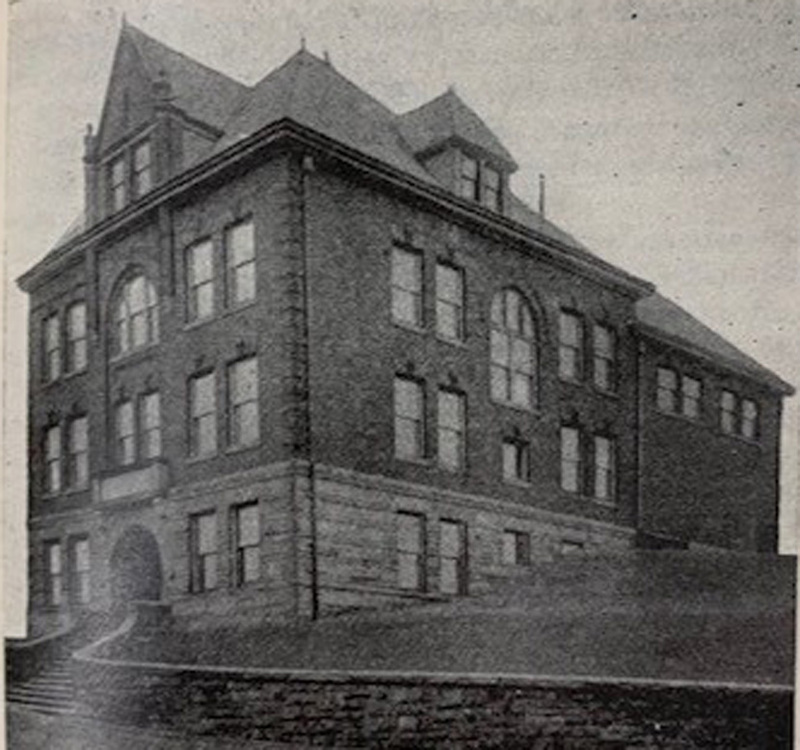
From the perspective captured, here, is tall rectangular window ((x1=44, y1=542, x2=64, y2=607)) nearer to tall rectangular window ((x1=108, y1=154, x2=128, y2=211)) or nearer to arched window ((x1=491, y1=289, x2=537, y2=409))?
tall rectangular window ((x1=108, y1=154, x2=128, y2=211))

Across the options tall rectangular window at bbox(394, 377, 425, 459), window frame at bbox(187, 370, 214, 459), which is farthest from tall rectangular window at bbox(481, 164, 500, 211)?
window frame at bbox(187, 370, 214, 459)

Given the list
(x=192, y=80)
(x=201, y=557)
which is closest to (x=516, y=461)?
(x=201, y=557)

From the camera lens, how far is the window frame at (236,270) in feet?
14.1

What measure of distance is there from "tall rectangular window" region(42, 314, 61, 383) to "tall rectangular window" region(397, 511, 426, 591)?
1.49 metres

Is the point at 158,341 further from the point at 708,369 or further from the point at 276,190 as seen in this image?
the point at 708,369

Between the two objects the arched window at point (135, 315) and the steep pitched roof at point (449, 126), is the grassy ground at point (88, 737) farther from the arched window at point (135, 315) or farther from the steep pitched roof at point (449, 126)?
the steep pitched roof at point (449, 126)

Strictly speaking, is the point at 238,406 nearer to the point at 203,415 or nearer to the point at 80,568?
the point at 203,415

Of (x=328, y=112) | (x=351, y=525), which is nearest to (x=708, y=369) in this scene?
(x=351, y=525)

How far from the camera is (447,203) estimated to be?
4.19 m

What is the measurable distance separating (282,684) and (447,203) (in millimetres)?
1495

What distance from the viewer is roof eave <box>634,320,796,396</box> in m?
3.27

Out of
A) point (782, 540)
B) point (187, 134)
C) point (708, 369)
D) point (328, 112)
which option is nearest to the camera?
point (782, 540)

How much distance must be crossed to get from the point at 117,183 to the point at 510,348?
150 centimetres

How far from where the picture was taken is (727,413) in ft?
11.8
